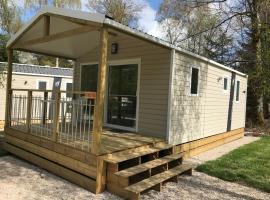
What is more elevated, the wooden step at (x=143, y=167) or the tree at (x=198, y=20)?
the tree at (x=198, y=20)

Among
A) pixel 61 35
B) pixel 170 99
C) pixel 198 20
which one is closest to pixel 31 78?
pixel 61 35

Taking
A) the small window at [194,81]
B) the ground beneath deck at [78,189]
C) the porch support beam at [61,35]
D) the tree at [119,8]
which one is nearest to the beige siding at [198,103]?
the small window at [194,81]

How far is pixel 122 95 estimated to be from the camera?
7594 millimetres

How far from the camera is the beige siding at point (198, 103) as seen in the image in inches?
259

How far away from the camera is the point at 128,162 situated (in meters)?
5.12

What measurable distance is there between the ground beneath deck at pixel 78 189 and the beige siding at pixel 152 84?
1.61 meters

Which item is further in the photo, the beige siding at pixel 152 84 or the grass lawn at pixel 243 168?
the beige siding at pixel 152 84

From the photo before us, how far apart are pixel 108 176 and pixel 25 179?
1.53 metres

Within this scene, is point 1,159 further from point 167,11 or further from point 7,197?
→ point 167,11

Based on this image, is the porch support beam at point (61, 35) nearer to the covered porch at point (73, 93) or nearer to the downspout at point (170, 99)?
the covered porch at point (73, 93)

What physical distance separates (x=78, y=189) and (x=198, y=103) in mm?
4032

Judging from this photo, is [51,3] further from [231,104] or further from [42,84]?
[231,104]

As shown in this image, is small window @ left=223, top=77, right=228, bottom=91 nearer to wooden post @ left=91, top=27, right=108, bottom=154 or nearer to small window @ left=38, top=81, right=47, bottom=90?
wooden post @ left=91, top=27, right=108, bottom=154

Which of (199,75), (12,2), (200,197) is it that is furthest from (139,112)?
(12,2)
